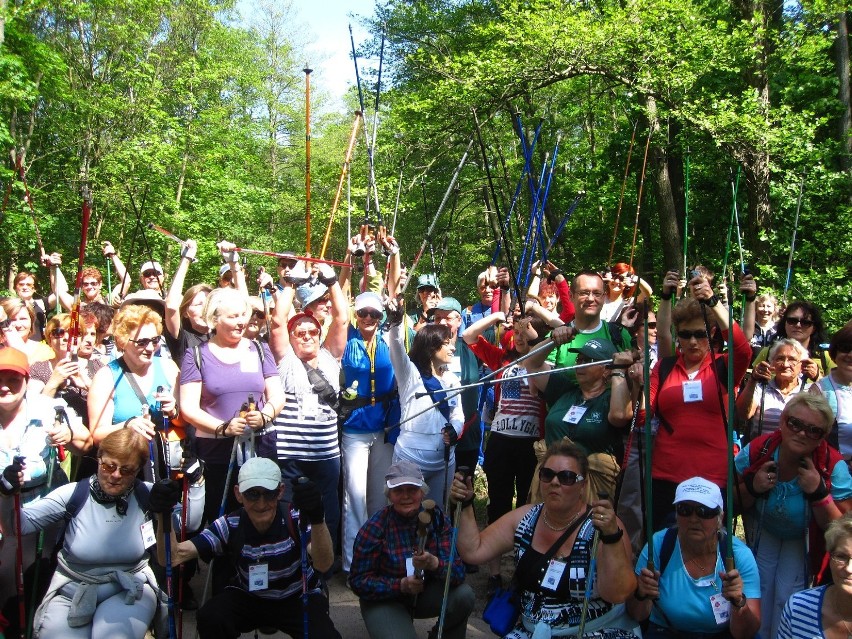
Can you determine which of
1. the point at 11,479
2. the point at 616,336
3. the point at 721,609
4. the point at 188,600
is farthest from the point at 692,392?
the point at 11,479

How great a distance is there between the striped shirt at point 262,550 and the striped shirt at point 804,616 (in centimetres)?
219

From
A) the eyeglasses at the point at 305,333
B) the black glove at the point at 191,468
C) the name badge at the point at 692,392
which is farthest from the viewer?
the eyeglasses at the point at 305,333

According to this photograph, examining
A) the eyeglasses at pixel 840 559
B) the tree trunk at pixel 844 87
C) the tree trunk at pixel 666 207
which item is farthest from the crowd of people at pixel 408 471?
the tree trunk at pixel 666 207

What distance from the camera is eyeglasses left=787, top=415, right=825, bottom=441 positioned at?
12.3 ft

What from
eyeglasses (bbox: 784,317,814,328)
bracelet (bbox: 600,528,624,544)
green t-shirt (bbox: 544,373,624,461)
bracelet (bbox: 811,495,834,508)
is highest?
eyeglasses (bbox: 784,317,814,328)

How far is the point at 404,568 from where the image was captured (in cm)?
398

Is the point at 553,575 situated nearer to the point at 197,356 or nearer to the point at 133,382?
the point at 197,356

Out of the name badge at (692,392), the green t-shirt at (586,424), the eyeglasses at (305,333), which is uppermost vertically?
the eyeglasses at (305,333)

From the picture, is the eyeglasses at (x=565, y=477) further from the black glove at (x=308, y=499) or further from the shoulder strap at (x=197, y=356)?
the shoulder strap at (x=197, y=356)

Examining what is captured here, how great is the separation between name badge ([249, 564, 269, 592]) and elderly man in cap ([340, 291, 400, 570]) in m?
1.32

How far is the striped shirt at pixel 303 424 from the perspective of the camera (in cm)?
490

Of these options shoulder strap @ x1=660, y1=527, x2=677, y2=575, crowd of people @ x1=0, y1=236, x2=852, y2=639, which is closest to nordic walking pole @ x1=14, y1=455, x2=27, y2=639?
crowd of people @ x1=0, y1=236, x2=852, y2=639

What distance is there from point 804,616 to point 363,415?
285cm

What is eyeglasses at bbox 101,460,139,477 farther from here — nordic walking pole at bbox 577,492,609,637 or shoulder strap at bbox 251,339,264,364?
nordic walking pole at bbox 577,492,609,637
